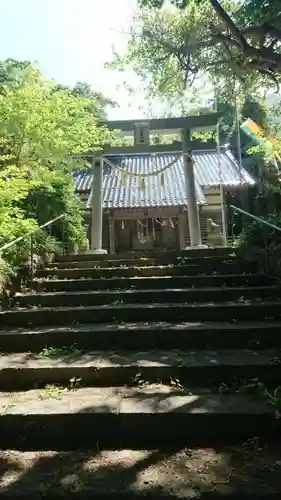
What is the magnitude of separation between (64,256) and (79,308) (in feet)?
8.80

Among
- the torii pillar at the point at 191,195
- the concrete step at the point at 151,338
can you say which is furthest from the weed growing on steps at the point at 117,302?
the torii pillar at the point at 191,195

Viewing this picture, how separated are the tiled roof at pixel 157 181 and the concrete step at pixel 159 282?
845 cm

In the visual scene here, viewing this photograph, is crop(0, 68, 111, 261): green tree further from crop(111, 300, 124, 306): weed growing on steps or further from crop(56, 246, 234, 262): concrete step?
crop(111, 300, 124, 306): weed growing on steps

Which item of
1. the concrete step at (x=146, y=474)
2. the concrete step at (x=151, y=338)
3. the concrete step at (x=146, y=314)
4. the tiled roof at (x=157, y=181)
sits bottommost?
the concrete step at (x=146, y=474)

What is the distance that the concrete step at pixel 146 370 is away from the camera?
3414mm

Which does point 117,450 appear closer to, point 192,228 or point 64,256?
point 64,256

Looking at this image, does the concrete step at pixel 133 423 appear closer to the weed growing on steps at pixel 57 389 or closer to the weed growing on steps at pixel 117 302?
the weed growing on steps at pixel 57 389

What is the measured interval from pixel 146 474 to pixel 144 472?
3cm

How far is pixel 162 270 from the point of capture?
20.5 feet

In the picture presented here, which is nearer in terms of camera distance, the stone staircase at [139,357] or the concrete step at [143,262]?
the stone staircase at [139,357]

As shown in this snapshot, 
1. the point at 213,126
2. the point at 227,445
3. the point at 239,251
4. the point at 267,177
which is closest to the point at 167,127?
the point at 213,126

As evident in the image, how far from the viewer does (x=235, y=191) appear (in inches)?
612

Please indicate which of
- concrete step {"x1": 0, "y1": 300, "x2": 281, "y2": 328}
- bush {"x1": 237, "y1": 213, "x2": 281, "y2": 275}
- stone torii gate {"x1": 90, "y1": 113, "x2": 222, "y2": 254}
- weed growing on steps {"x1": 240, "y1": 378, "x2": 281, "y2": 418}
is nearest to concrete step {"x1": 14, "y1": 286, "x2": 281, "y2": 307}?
A: concrete step {"x1": 0, "y1": 300, "x2": 281, "y2": 328}

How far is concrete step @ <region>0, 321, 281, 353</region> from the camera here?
13.4 feet
